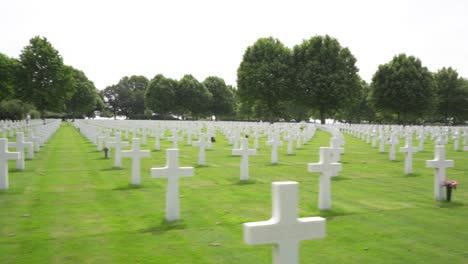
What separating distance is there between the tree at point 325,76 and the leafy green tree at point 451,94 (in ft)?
59.0

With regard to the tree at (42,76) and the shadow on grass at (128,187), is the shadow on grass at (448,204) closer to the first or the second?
the shadow on grass at (128,187)

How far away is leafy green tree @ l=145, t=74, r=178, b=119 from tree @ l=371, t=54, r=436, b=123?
38547 mm

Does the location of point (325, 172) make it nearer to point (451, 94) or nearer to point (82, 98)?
A: point (451, 94)

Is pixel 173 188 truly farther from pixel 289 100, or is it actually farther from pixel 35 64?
pixel 289 100

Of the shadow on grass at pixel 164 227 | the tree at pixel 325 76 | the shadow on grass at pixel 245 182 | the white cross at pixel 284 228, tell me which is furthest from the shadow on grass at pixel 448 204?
the tree at pixel 325 76

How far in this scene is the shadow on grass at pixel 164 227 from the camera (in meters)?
5.57

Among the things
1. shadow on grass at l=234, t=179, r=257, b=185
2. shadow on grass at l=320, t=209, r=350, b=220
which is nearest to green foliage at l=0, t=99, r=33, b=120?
shadow on grass at l=234, t=179, r=257, b=185

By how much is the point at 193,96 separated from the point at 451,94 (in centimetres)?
4270

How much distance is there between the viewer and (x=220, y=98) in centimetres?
8244

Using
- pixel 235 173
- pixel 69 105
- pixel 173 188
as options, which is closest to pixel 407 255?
pixel 173 188

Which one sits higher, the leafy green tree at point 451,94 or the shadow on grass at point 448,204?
the leafy green tree at point 451,94

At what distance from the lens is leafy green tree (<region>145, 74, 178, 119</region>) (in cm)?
7575

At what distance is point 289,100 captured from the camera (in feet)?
171

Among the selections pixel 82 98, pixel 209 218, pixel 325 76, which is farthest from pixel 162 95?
pixel 209 218
